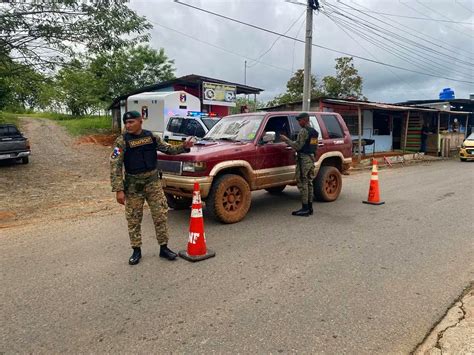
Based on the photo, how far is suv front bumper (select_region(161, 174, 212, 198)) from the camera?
5812mm

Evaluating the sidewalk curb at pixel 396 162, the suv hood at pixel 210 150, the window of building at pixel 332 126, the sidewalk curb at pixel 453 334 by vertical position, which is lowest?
the sidewalk curb at pixel 453 334

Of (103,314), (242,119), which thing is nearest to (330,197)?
(242,119)

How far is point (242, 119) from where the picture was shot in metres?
7.29

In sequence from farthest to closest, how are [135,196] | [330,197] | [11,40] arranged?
[11,40] → [330,197] → [135,196]

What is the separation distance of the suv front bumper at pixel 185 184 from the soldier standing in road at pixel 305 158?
Result: 173 cm

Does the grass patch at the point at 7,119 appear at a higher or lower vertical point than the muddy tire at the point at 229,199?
higher

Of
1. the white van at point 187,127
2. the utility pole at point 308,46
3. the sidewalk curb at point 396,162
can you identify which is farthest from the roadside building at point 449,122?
the white van at point 187,127

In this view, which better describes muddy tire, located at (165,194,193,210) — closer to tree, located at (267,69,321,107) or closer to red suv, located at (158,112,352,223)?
red suv, located at (158,112,352,223)

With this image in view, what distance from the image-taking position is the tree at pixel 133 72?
27.0m

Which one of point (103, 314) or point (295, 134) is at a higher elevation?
point (295, 134)

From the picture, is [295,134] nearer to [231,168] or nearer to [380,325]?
[231,168]

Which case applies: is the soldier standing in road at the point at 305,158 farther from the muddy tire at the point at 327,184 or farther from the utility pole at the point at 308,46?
the utility pole at the point at 308,46

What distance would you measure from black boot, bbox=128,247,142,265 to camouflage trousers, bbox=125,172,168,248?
8 cm

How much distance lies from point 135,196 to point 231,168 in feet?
7.00
